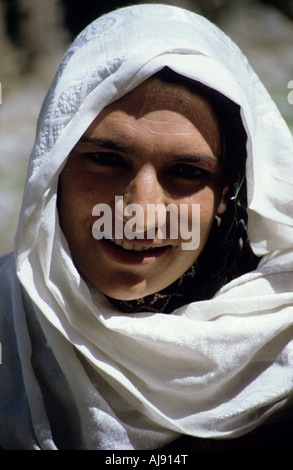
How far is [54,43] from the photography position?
4.62 meters

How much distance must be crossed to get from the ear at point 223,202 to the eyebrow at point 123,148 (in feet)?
0.53

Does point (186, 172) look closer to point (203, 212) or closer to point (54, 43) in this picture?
point (203, 212)

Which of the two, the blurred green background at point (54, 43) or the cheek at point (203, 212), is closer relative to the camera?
the cheek at point (203, 212)

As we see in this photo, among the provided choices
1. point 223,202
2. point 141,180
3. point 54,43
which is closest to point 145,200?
point 141,180

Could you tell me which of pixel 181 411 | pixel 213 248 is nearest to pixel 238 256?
pixel 213 248

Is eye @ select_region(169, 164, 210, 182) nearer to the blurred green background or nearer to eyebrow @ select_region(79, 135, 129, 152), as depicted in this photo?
eyebrow @ select_region(79, 135, 129, 152)

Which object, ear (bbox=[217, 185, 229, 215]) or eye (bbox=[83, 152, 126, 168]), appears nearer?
eye (bbox=[83, 152, 126, 168])

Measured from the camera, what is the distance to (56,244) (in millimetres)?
1457

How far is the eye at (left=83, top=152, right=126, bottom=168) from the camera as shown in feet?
4.75

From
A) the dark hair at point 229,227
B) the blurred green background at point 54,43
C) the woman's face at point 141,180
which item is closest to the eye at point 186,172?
the woman's face at point 141,180

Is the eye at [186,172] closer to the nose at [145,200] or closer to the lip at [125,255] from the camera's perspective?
the nose at [145,200]

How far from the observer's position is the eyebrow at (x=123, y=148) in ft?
4.60

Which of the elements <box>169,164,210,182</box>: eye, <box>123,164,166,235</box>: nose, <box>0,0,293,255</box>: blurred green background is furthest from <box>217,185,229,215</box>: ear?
<box>0,0,293,255</box>: blurred green background
